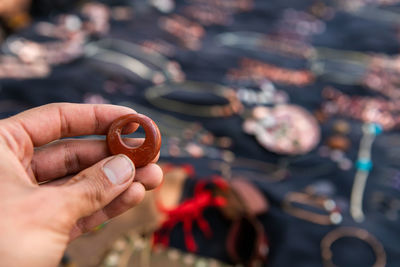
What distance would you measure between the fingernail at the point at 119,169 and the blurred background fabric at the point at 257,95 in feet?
1.09

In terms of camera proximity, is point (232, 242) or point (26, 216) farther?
point (232, 242)

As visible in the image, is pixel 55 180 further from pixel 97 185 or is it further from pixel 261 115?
pixel 261 115

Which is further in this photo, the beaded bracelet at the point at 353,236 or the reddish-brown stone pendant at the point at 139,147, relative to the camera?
the beaded bracelet at the point at 353,236

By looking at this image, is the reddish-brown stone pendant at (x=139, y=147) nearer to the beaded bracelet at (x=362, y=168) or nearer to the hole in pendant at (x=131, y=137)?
the hole in pendant at (x=131, y=137)

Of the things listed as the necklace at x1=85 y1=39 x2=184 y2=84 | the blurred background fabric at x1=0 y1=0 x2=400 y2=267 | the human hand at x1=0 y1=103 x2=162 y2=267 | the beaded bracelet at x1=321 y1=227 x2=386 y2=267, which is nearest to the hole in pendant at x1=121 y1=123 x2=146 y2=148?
the human hand at x1=0 y1=103 x2=162 y2=267

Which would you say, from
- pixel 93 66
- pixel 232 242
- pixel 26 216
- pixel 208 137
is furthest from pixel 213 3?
pixel 26 216

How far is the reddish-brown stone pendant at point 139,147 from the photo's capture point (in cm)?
60

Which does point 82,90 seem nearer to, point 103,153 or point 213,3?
point 103,153

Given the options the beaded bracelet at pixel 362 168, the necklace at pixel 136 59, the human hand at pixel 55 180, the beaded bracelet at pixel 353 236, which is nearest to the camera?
the human hand at pixel 55 180

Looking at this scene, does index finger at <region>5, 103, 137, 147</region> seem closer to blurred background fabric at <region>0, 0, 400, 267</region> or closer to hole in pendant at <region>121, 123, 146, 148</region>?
hole in pendant at <region>121, 123, 146, 148</region>

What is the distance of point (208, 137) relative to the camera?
1155 millimetres

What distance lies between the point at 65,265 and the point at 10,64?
2.63 ft

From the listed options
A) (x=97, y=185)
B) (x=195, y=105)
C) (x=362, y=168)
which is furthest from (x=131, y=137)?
(x=362, y=168)

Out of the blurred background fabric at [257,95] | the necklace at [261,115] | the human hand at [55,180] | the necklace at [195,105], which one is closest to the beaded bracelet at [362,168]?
the blurred background fabric at [257,95]
